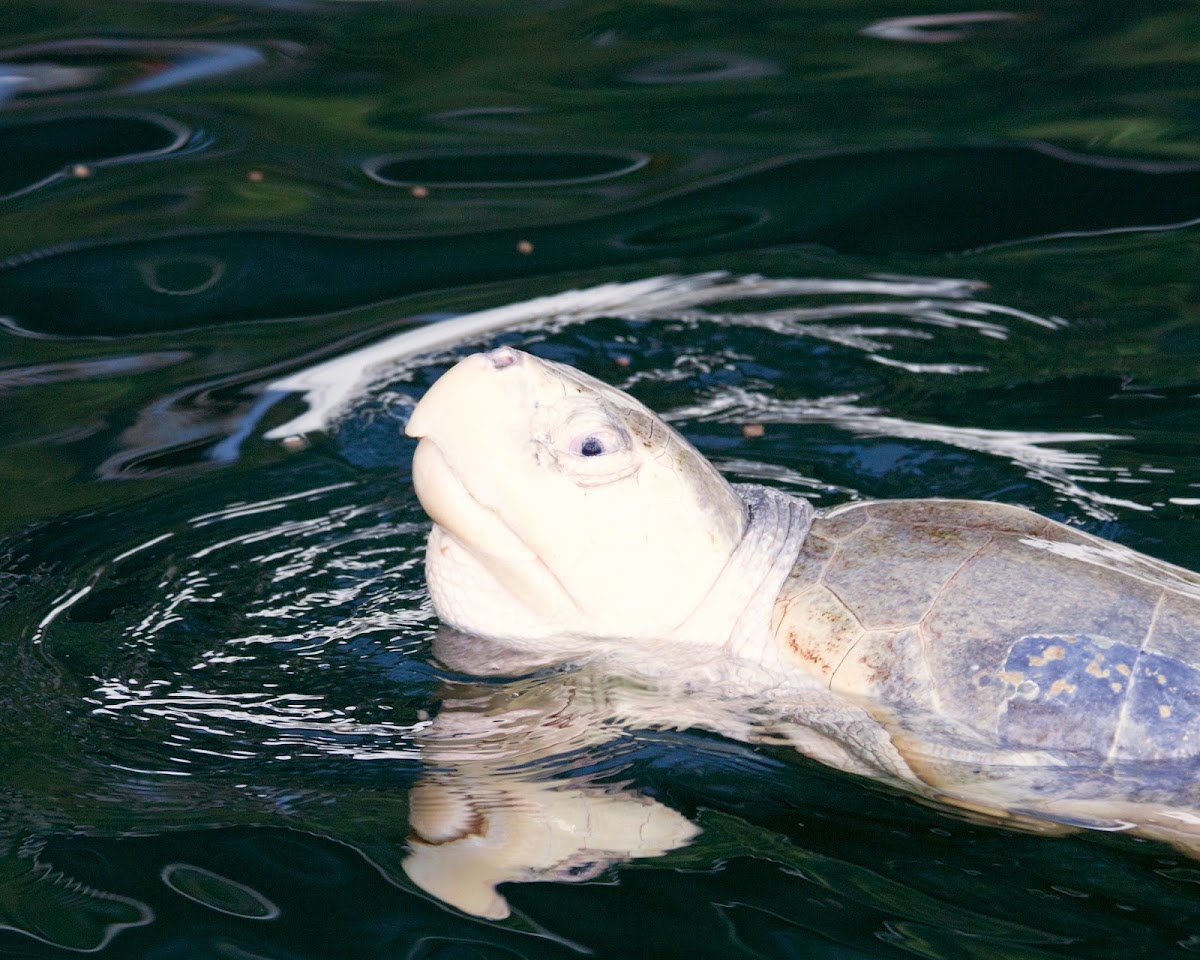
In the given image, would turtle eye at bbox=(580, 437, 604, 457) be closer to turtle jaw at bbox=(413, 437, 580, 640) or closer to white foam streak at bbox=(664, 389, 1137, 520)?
turtle jaw at bbox=(413, 437, 580, 640)

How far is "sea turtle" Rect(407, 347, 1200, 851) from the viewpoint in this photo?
263 centimetres

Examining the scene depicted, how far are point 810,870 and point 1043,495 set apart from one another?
1779 millimetres

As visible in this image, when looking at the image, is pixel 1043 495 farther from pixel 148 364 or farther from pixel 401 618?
pixel 148 364

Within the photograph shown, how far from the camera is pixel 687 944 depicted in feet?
7.75

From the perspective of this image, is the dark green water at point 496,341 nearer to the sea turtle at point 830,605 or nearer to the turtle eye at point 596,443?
the sea turtle at point 830,605

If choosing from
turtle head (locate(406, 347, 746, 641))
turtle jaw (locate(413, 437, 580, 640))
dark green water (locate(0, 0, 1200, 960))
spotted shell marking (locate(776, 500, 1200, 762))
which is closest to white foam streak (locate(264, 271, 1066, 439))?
dark green water (locate(0, 0, 1200, 960))

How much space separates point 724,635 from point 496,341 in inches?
93.0

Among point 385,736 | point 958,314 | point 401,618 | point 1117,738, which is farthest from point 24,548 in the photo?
point 958,314

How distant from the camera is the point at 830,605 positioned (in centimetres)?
285

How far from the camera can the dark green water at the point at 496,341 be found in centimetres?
251

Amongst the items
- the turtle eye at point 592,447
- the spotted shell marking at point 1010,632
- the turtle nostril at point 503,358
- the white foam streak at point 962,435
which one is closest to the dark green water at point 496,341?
the white foam streak at point 962,435

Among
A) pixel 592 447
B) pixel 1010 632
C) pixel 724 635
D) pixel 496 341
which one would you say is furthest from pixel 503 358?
pixel 496 341

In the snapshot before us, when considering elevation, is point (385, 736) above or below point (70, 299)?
below

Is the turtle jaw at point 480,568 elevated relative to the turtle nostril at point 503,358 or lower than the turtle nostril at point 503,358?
lower
